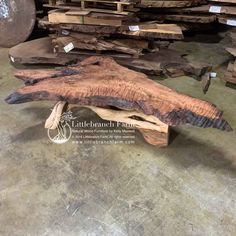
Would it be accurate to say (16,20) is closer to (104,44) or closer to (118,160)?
(104,44)

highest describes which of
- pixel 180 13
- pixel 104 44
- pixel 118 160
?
pixel 180 13

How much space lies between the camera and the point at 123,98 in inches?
71.0

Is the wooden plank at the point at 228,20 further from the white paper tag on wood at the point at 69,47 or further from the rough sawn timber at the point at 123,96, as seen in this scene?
the white paper tag on wood at the point at 69,47

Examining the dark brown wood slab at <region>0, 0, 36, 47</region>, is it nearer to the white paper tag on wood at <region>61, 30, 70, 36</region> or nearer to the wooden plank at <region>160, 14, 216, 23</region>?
the white paper tag on wood at <region>61, 30, 70, 36</region>

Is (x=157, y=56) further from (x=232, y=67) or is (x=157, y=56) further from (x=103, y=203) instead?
(x=103, y=203)

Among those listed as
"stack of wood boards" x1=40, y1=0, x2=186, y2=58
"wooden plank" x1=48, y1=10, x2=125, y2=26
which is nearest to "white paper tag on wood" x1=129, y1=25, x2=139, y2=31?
"stack of wood boards" x1=40, y1=0, x2=186, y2=58

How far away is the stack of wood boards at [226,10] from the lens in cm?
283

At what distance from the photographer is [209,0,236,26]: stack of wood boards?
9.28 feet

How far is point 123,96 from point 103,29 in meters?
1.36

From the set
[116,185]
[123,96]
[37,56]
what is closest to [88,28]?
[37,56]

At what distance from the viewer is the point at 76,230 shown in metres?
1.48

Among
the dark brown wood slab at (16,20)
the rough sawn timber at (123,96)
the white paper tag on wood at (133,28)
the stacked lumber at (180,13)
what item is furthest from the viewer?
the stacked lumber at (180,13)

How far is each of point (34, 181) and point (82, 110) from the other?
2.69 ft

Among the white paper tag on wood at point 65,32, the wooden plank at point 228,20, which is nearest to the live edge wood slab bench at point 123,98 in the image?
the white paper tag on wood at point 65,32
